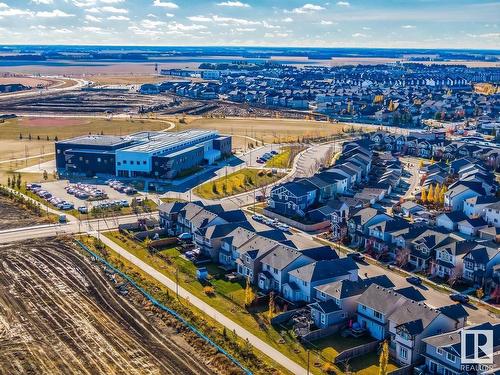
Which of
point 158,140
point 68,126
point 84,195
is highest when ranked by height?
point 158,140

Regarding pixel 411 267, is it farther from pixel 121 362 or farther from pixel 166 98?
pixel 166 98

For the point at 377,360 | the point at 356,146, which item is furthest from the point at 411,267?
the point at 356,146

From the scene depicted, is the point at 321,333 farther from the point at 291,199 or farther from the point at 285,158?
the point at 285,158

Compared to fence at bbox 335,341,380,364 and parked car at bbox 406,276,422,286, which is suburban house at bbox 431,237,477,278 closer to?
parked car at bbox 406,276,422,286

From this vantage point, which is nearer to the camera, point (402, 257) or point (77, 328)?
point (77, 328)

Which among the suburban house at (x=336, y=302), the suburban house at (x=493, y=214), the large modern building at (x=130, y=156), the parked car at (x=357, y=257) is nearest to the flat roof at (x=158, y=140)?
the large modern building at (x=130, y=156)

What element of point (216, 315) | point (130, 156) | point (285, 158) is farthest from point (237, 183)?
point (216, 315)
